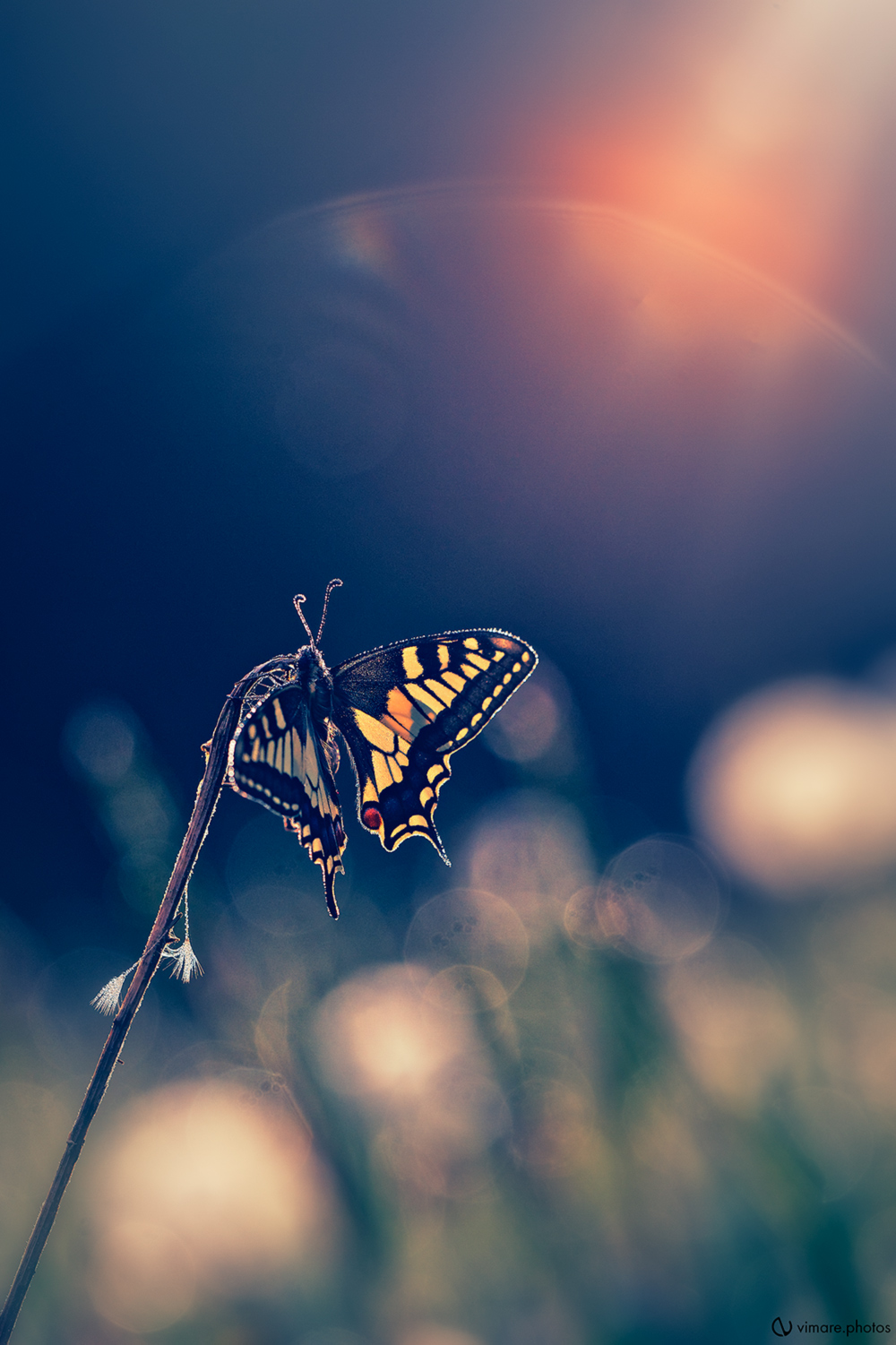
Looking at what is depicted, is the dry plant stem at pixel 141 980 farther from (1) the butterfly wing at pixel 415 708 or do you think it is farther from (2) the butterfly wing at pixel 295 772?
(1) the butterfly wing at pixel 415 708

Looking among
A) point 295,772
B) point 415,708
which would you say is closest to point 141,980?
point 295,772

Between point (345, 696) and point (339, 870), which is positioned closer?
point (339, 870)

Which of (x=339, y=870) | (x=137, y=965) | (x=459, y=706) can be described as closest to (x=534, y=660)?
(x=459, y=706)

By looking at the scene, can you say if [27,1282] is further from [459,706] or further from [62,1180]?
[459,706]

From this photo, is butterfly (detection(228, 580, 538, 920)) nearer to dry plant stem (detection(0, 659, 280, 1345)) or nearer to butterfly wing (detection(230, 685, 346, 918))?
butterfly wing (detection(230, 685, 346, 918))

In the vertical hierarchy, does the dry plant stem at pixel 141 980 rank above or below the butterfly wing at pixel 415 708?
below

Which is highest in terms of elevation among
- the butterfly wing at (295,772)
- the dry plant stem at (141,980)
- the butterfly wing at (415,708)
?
the butterfly wing at (415,708)

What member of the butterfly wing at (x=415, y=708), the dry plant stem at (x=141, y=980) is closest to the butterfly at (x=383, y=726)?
the butterfly wing at (x=415, y=708)

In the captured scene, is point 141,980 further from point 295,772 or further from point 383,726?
point 383,726
